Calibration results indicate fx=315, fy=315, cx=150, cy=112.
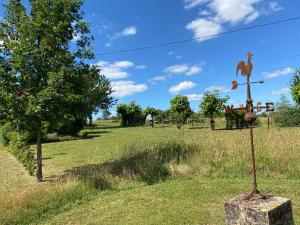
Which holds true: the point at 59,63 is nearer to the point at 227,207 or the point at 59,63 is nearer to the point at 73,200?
the point at 73,200

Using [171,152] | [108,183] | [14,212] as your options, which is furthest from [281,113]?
[14,212]

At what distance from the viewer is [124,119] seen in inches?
2040

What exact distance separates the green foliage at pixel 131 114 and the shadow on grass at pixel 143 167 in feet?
129

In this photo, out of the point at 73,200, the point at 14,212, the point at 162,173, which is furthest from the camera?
the point at 162,173

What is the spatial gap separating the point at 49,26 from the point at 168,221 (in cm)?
656

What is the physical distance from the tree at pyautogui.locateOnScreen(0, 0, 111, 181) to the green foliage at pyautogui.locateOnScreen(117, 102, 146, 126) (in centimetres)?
4077

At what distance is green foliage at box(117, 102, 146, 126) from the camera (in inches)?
1988

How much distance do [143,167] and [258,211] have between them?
599 cm

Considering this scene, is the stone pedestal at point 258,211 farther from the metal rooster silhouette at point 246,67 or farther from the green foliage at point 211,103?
the green foliage at point 211,103

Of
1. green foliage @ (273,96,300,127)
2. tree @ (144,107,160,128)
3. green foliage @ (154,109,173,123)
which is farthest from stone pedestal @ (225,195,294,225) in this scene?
tree @ (144,107,160,128)

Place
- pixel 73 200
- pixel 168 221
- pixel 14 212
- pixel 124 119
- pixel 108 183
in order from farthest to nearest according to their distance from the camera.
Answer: pixel 124 119 → pixel 108 183 → pixel 73 200 → pixel 14 212 → pixel 168 221

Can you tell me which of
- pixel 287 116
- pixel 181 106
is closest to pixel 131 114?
pixel 181 106

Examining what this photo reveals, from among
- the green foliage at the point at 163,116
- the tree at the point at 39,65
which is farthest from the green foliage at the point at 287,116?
the tree at the point at 39,65

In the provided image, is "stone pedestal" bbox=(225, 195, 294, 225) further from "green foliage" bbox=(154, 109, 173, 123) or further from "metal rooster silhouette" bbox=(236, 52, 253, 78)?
"green foliage" bbox=(154, 109, 173, 123)
